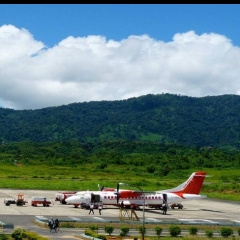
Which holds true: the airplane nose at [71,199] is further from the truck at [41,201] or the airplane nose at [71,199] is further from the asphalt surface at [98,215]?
the truck at [41,201]

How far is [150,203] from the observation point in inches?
3241

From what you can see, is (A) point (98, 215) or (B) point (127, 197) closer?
(A) point (98, 215)

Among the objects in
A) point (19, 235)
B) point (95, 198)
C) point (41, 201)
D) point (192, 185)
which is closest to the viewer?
point (19, 235)

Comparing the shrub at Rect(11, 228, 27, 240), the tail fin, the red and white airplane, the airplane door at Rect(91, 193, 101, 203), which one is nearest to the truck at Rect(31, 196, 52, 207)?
the red and white airplane

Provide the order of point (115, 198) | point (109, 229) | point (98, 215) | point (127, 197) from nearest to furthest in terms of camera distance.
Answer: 1. point (109, 229)
2. point (98, 215)
3. point (115, 198)
4. point (127, 197)

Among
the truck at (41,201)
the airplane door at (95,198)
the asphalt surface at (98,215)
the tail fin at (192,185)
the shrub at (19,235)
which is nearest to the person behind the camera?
the shrub at (19,235)

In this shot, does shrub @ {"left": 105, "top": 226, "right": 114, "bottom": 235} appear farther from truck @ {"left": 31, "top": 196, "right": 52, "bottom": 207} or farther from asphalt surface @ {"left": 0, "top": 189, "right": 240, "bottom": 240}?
truck @ {"left": 31, "top": 196, "right": 52, "bottom": 207}

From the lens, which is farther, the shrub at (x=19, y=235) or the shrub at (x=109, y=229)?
the shrub at (x=109, y=229)

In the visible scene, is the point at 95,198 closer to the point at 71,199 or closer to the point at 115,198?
the point at 115,198

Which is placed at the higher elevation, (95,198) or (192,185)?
(192,185)

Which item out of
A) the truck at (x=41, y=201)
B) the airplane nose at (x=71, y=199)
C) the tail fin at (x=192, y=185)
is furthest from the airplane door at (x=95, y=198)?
the tail fin at (x=192, y=185)

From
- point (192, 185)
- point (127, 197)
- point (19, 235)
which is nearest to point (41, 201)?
point (127, 197)

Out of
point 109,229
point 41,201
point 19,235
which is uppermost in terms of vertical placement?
point 41,201

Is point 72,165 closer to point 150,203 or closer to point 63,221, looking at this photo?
point 150,203
